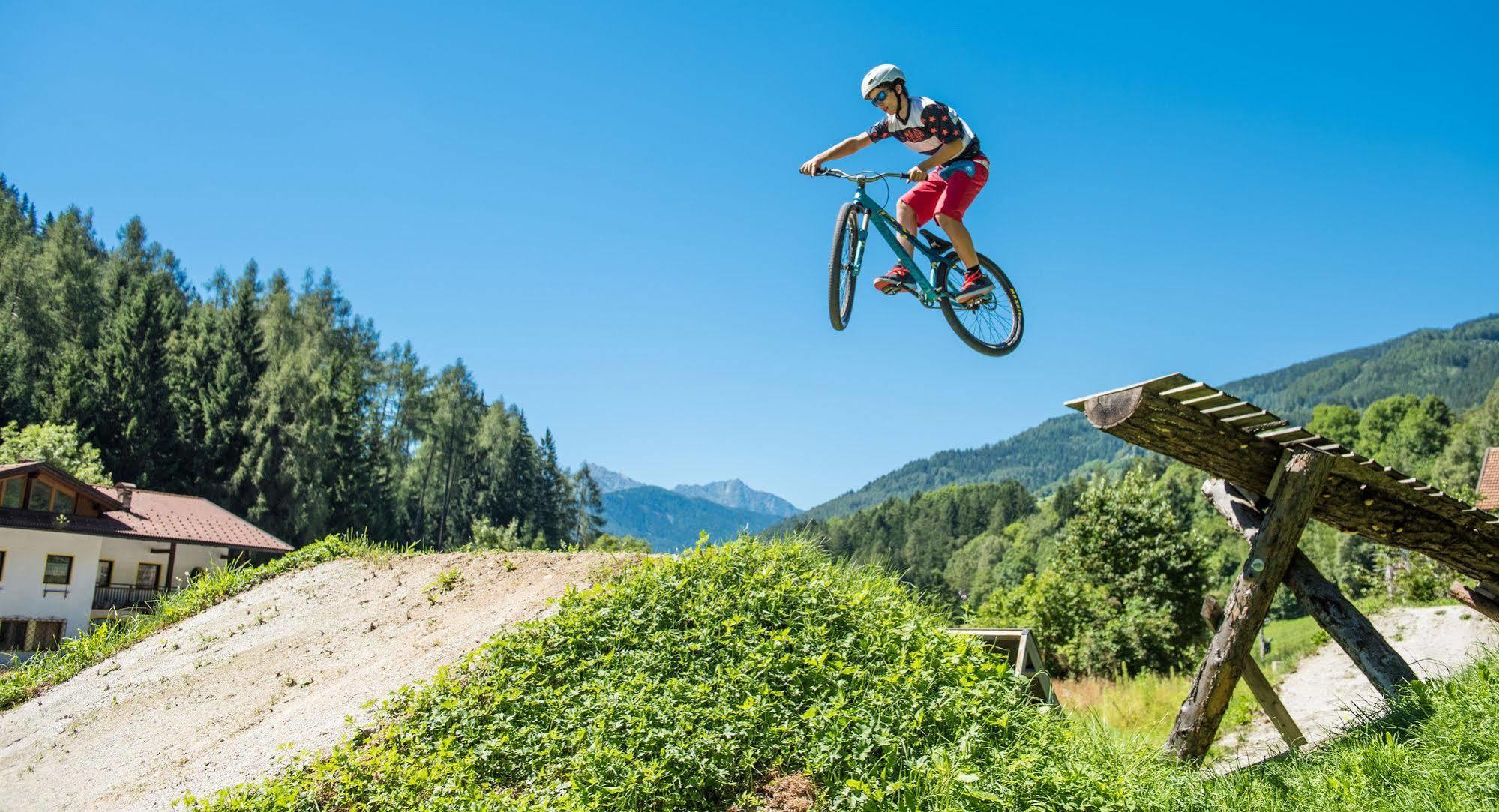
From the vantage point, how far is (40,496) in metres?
28.4

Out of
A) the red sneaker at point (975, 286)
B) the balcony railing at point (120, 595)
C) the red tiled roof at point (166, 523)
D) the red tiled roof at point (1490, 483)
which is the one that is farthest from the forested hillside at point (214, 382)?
the red sneaker at point (975, 286)

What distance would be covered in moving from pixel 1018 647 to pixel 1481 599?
4397 millimetres

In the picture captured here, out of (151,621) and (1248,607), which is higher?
(1248,607)

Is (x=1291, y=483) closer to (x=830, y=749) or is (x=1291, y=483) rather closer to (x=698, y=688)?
(x=830, y=749)

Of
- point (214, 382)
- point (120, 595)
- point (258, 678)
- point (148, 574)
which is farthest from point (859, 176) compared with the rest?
point (214, 382)

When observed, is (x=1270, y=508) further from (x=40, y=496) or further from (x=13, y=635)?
(x=40, y=496)

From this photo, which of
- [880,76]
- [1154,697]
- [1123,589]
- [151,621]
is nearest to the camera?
[880,76]

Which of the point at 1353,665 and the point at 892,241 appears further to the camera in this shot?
the point at 1353,665

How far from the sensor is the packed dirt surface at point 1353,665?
14.4 meters

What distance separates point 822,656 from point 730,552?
2.26 meters

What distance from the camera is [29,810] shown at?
7957 mm

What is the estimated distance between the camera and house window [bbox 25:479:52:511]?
28109 millimetres

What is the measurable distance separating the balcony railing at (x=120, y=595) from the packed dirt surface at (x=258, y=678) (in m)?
22.2

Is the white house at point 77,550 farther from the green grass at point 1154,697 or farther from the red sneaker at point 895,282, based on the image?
the red sneaker at point 895,282
